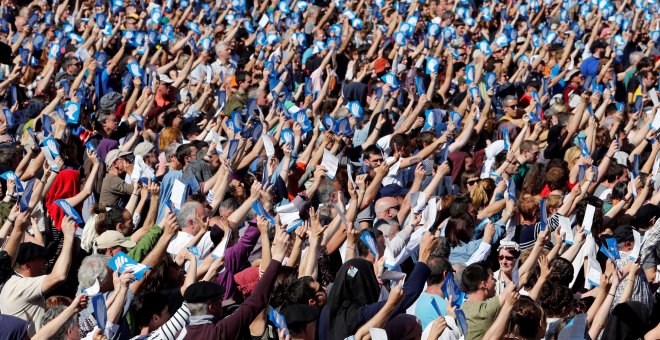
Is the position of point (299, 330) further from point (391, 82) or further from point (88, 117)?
point (391, 82)

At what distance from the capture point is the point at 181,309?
20.9 feet

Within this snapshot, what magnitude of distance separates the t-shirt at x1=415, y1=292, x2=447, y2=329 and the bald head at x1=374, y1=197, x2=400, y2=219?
2060mm

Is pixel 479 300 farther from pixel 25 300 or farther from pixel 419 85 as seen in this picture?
pixel 419 85

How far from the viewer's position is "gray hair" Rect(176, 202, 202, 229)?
8.52m

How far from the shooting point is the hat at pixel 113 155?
10062 mm

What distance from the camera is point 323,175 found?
9781mm

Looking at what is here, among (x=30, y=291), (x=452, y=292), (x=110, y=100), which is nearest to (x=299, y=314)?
(x=452, y=292)

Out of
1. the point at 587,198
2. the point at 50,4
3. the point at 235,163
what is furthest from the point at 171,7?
the point at 587,198

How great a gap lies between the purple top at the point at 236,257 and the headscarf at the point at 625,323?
240cm

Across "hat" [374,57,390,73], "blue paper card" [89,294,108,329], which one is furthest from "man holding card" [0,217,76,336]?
"hat" [374,57,390,73]

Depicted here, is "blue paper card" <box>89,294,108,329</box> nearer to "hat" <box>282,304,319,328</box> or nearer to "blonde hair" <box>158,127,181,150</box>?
"hat" <box>282,304,319,328</box>

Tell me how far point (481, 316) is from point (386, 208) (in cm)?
258

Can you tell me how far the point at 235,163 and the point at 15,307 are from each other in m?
4.00

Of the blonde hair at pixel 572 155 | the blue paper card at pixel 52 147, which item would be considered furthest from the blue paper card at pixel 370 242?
the blonde hair at pixel 572 155
